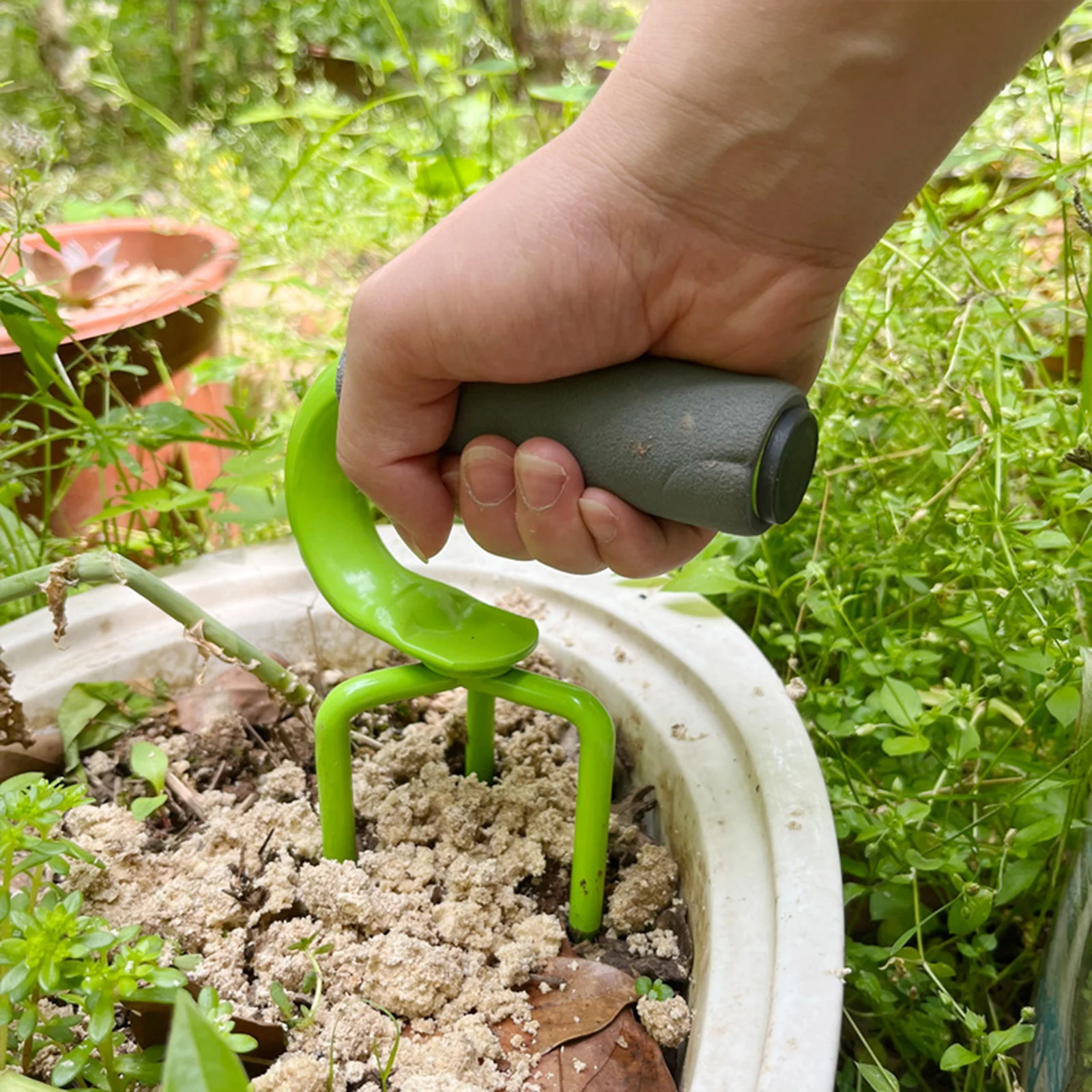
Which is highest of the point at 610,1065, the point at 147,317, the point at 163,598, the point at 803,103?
the point at 803,103

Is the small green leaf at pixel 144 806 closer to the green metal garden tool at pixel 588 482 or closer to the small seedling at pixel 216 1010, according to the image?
the green metal garden tool at pixel 588 482

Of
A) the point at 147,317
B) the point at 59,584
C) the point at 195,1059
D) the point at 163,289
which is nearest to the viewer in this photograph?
the point at 195,1059

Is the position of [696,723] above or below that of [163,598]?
below

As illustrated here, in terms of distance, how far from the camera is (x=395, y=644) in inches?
28.6

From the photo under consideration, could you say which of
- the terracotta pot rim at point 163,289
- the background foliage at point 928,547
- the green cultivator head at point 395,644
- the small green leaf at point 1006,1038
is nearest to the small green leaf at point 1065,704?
the background foliage at point 928,547

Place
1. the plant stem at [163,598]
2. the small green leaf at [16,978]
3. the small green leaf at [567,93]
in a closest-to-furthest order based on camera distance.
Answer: the small green leaf at [16,978], the plant stem at [163,598], the small green leaf at [567,93]

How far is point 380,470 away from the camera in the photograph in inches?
28.1

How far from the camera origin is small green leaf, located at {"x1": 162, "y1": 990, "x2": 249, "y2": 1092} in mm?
348

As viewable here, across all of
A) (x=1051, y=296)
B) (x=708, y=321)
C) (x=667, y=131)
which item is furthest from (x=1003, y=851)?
(x=1051, y=296)

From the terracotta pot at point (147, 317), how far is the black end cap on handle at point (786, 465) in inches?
29.1

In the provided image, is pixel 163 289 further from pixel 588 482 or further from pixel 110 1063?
pixel 110 1063

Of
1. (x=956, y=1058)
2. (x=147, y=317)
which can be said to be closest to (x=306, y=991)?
(x=956, y=1058)

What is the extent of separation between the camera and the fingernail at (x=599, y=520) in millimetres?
675

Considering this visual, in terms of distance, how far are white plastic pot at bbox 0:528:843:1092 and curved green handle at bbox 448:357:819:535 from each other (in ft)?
0.76
